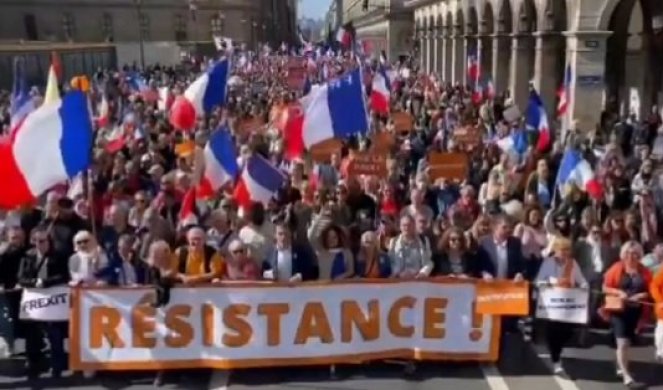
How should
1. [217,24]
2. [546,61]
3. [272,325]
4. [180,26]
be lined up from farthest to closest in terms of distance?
[180,26], [217,24], [546,61], [272,325]

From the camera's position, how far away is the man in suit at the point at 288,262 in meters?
10.4

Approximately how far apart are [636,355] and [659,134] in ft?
30.2

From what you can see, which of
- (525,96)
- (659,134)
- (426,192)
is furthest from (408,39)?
(426,192)

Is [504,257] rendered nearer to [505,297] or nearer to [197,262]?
[505,297]

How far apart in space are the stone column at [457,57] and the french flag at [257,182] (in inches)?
1242

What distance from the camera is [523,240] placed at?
11062 mm

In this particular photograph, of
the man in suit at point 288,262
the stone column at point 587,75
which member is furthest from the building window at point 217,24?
the man in suit at point 288,262

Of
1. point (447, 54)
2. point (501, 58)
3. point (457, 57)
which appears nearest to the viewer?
point (501, 58)

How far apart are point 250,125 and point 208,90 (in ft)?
8.53

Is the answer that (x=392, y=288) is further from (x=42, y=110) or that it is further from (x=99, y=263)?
(x=42, y=110)

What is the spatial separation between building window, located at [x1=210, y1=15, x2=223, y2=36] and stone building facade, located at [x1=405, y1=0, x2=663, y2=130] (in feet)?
208

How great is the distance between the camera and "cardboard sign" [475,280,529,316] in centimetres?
1016

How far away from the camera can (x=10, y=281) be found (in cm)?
1032

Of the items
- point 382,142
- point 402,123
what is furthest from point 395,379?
point 402,123
